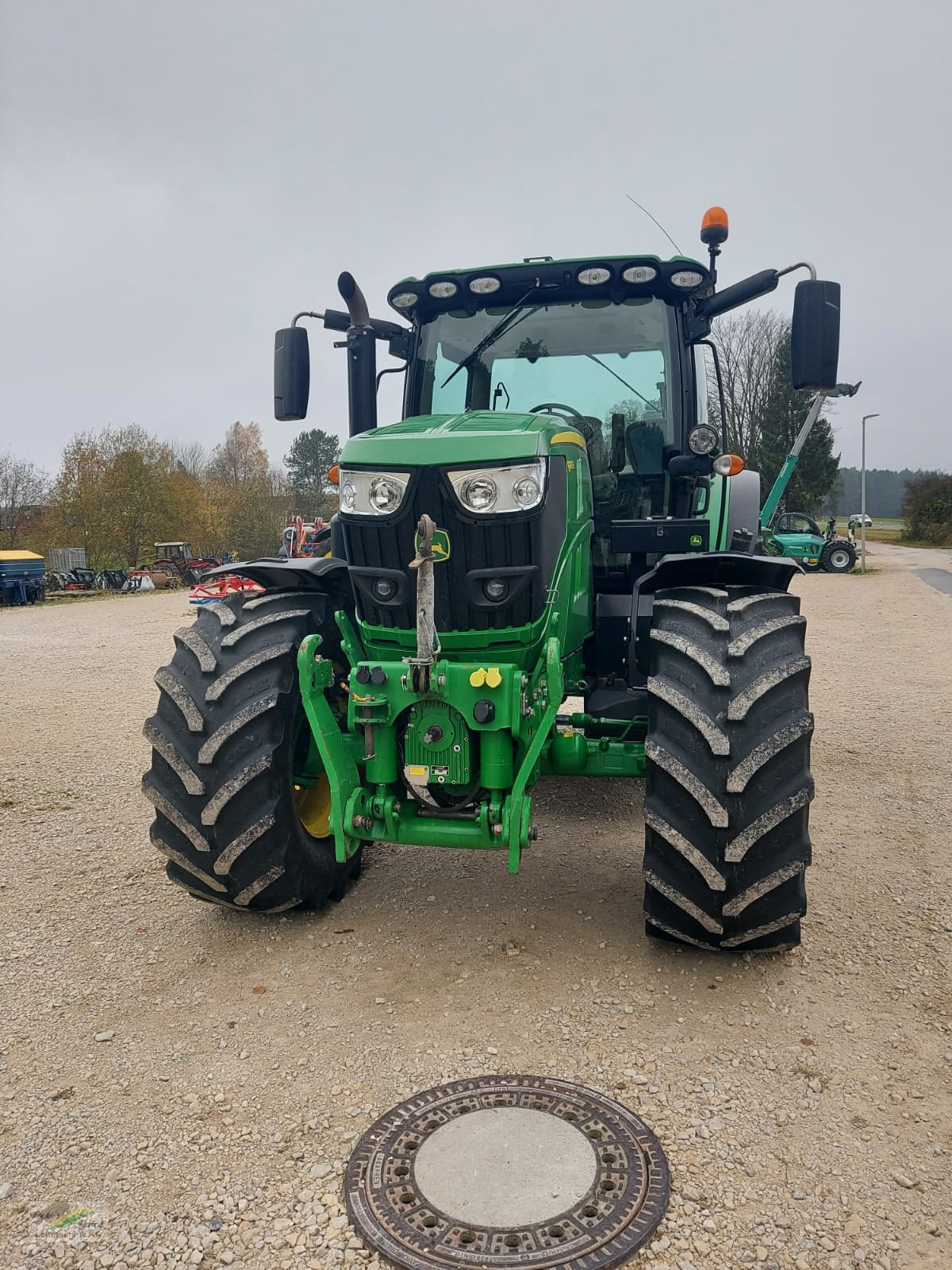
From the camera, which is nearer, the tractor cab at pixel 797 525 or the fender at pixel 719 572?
the fender at pixel 719 572

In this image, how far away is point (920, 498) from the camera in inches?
2083

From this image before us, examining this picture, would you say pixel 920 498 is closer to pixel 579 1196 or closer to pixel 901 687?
pixel 901 687

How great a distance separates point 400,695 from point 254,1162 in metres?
1.65

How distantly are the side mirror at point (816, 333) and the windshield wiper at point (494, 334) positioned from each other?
131 centimetres

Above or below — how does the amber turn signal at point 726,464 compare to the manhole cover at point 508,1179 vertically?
above

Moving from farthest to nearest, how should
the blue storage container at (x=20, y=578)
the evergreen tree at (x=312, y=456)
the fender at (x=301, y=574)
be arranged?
the evergreen tree at (x=312, y=456) → the blue storage container at (x=20, y=578) → the fender at (x=301, y=574)

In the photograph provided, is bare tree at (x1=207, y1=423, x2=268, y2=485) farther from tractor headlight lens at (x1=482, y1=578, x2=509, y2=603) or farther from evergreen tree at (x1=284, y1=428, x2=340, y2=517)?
tractor headlight lens at (x1=482, y1=578, x2=509, y2=603)

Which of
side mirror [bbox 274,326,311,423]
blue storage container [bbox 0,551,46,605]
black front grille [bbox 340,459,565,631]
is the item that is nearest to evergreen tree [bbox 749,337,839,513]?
blue storage container [bbox 0,551,46,605]

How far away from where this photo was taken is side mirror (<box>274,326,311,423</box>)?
15.7ft

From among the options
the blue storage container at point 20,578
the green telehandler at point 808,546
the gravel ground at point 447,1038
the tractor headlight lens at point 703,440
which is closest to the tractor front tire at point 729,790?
the gravel ground at point 447,1038

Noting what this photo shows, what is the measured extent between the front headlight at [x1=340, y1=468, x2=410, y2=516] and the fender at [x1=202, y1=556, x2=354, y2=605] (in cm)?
47

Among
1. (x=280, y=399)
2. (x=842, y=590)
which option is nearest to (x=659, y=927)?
(x=280, y=399)

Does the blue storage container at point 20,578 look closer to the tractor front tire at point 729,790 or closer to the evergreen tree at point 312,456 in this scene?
the tractor front tire at point 729,790

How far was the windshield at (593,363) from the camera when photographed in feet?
16.1
